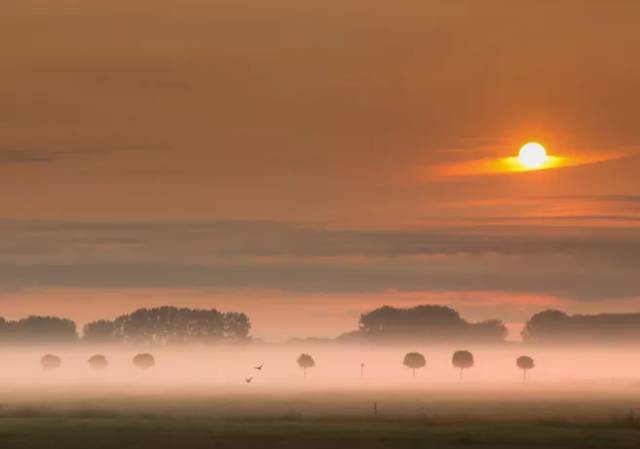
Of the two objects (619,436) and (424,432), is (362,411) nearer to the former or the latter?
(424,432)

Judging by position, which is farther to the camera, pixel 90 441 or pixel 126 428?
pixel 126 428

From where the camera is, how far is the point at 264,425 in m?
121

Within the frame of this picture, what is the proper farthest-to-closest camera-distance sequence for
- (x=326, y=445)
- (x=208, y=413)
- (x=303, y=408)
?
1. (x=303, y=408)
2. (x=208, y=413)
3. (x=326, y=445)

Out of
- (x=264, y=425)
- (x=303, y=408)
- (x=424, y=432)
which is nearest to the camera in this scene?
(x=424, y=432)

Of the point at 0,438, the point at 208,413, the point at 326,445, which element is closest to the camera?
the point at 326,445

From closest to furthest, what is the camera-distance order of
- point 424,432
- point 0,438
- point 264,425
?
1. point 0,438
2. point 424,432
3. point 264,425

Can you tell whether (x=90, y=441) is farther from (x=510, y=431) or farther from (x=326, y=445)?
(x=510, y=431)

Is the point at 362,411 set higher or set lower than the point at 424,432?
higher

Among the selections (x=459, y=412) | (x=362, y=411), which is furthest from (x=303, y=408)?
(x=459, y=412)

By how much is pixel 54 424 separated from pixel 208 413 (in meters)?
29.9

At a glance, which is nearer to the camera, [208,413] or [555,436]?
[555,436]

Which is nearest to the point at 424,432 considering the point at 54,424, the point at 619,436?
the point at 619,436

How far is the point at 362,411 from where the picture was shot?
158 meters

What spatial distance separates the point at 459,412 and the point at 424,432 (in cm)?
4152
